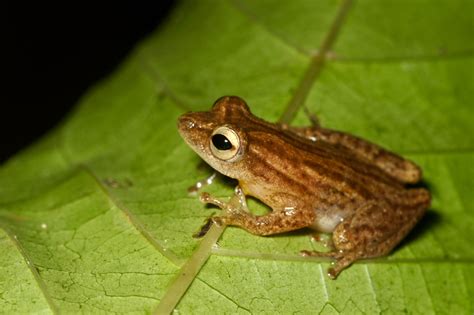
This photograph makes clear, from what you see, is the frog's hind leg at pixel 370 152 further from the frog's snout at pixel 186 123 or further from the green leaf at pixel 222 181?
the frog's snout at pixel 186 123

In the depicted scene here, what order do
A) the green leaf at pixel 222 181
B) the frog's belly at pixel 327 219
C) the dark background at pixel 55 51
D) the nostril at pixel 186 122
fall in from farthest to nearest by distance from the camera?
the dark background at pixel 55 51 → the frog's belly at pixel 327 219 → the nostril at pixel 186 122 → the green leaf at pixel 222 181

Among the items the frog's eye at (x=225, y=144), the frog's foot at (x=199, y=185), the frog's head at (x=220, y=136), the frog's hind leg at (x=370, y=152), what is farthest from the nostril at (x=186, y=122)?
the frog's hind leg at (x=370, y=152)

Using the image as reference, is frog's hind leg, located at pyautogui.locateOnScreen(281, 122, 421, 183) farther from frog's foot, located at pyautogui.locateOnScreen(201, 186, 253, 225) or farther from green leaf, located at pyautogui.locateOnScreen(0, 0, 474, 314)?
frog's foot, located at pyautogui.locateOnScreen(201, 186, 253, 225)

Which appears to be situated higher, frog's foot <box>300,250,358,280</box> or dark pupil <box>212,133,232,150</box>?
dark pupil <box>212,133,232,150</box>

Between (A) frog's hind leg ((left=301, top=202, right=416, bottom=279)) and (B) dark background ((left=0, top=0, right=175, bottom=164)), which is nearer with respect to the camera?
(A) frog's hind leg ((left=301, top=202, right=416, bottom=279))

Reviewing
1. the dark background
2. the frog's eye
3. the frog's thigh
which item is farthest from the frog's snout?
the dark background

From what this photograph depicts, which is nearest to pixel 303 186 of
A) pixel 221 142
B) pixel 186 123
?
pixel 221 142
